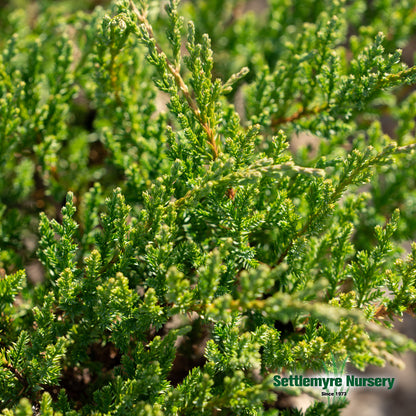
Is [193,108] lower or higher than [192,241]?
higher

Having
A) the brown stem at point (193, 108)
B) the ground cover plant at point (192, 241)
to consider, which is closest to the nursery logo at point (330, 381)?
the ground cover plant at point (192, 241)

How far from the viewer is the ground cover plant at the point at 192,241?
1.15 m

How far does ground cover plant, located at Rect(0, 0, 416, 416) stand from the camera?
1.15 m

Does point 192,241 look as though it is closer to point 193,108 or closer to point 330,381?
point 193,108

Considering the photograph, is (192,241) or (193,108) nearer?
(192,241)

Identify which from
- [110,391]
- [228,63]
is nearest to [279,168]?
[110,391]

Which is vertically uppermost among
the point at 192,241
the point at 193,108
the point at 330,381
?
the point at 193,108

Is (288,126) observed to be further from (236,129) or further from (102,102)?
(102,102)

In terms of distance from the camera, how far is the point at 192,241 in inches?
49.9

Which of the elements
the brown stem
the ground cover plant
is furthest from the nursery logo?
the brown stem

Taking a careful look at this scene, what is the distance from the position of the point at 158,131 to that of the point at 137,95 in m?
0.37

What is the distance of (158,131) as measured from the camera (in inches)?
64.3

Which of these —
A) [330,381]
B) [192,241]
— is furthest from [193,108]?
[330,381]

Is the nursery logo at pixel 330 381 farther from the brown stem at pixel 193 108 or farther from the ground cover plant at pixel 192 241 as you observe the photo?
the brown stem at pixel 193 108
